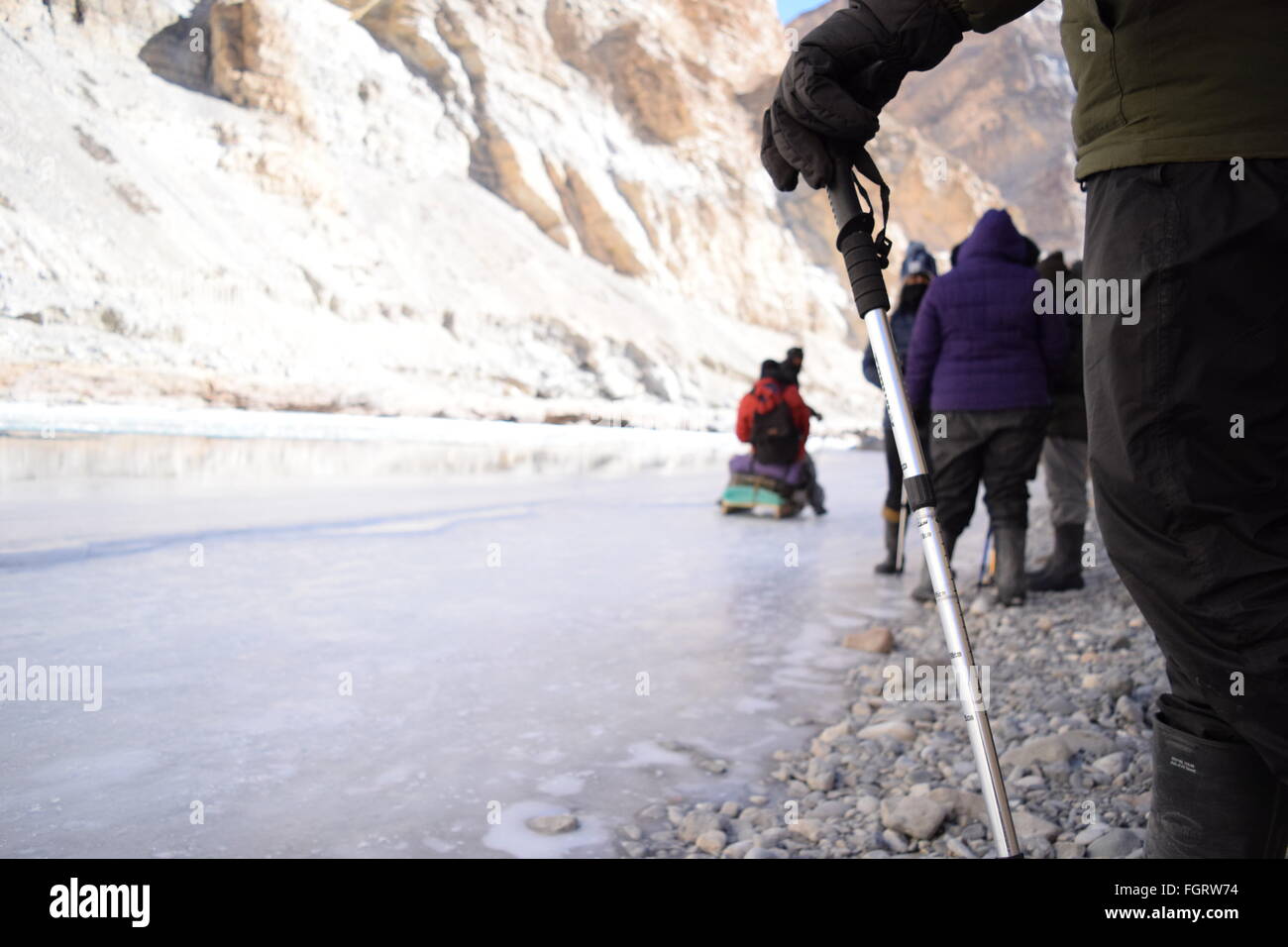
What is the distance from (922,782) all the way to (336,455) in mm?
12134

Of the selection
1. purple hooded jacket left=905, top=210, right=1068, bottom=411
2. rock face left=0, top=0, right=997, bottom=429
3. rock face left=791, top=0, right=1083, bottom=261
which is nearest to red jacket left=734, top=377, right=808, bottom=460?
purple hooded jacket left=905, top=210, right=1068, bottom=411

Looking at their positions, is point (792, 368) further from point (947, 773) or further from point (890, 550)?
point (947, 773)

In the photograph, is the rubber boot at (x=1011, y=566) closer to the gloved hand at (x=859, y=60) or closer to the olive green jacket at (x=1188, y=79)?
the gloved hand at (x=859, y=60)

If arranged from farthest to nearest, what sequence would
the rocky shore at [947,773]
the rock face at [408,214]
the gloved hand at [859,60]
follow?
the rock face at [408,214]
the rocky shore at [947,773]
the gloved hand at [859,60]

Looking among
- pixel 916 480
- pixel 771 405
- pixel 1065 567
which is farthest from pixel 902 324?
pixel 916 480

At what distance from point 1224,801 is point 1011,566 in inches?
130

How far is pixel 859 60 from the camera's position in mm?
1726

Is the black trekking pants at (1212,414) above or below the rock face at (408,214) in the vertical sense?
below

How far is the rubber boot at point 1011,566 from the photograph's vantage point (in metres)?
4.62

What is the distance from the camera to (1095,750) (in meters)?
2.62

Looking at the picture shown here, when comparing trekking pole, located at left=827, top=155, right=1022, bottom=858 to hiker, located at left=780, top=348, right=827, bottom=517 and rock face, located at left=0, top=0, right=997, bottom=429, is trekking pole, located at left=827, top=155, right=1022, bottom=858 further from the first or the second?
rock face, located at left=0, top=0, right=997, bottom=429

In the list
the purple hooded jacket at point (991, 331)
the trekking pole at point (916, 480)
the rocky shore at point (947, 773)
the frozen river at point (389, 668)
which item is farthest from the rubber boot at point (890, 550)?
the trekking pole at point (916, 480)

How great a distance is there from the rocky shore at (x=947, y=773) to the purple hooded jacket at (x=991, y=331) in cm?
123
